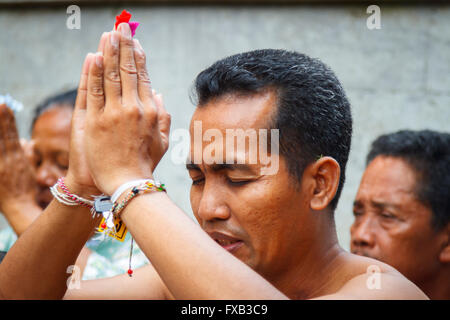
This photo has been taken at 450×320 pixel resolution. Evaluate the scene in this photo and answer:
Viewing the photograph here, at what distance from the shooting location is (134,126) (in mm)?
1723

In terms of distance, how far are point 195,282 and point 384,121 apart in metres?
3.63

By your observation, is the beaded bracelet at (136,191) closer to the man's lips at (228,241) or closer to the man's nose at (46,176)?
the man's lips at (228,241)

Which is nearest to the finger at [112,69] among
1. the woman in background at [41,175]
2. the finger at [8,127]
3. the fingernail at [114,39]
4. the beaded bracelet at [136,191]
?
the fingernail at [114,39]

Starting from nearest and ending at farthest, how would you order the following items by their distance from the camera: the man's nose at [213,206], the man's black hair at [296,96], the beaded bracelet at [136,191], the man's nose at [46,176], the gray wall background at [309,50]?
1. the beaded bracelet at [136,191]
2. the man's nose at [213,206]
3. the man's black hair at [296,96]
4. the man's nose at [46,176]
5. the gray wall background at [309,50]

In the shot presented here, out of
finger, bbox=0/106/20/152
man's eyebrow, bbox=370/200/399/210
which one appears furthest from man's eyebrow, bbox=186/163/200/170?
finger, bbox=0/106/20/152

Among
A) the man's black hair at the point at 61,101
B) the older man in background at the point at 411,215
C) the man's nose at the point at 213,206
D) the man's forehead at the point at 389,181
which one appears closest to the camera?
the man's nose at the point at 213,206

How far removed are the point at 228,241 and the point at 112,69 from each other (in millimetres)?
749

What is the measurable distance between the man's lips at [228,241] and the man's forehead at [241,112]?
398 mm

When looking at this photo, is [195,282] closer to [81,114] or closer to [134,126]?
[134,126]

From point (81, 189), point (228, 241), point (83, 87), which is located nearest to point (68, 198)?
point (81, 189)

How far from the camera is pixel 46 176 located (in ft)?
12.4

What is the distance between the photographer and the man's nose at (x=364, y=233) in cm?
328

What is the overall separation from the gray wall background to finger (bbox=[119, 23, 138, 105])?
125 inches

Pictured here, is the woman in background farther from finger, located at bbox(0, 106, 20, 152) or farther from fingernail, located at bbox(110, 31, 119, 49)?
fingernail, located at bbox(110, 31, 119, 49)
